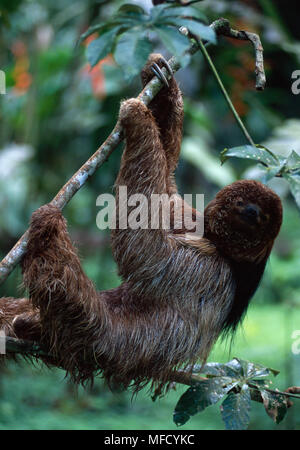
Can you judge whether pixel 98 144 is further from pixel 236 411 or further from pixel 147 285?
pixel 236 411

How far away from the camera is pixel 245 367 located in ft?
11.9

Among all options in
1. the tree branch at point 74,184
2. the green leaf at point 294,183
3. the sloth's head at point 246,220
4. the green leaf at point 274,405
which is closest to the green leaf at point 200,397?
the green leaf at point 274,405

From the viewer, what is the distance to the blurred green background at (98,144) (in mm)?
7828

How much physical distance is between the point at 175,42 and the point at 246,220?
154 cm

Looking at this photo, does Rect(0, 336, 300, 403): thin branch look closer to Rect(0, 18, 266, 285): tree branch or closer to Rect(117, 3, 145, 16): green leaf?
Rect(0, 18, 266, 285): tree branch

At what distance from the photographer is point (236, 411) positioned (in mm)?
3279

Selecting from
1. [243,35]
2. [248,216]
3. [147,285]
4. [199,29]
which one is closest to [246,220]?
[248,216]

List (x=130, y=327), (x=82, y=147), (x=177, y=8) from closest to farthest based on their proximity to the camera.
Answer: (x=177, y=8)
(x=130, y=327)
(x=82, y=147)

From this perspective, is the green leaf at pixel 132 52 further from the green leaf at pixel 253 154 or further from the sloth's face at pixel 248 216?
the sloth's face at pixel 248 216

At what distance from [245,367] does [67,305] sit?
1.23 metres

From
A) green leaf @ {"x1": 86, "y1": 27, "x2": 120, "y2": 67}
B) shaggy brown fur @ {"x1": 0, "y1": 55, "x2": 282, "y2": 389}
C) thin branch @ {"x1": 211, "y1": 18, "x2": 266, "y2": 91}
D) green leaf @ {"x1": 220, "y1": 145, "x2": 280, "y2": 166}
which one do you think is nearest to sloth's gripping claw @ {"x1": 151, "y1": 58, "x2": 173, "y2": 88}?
shaggy brown fur @ {"x1": 0, "y1": 55, "x2": 282, "y2": 389}
